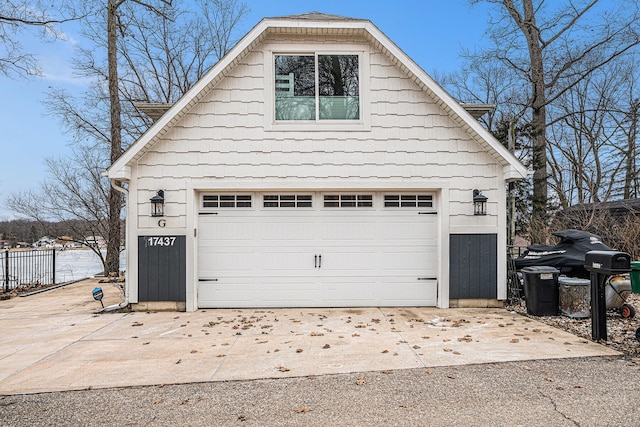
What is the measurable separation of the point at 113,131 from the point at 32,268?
4489 mm

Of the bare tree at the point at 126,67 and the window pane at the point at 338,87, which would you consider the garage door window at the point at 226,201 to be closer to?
the window pane at the point at 338,87

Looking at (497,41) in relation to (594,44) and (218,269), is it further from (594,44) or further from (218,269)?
(218,269)

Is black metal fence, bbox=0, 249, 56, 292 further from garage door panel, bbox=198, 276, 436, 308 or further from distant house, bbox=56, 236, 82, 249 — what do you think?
garage door panel, bbox=198, 276, 436, 308

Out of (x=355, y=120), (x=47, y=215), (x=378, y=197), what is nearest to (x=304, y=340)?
(x=378, y=197)

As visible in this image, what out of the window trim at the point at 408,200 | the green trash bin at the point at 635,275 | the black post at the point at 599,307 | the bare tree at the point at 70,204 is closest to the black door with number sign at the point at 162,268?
the window trim at the point at 408,200

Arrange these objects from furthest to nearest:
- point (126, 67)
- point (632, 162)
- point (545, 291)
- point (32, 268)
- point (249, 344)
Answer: point (632, 162) → point (126, 67) → point (32, 268) → point (545, 291) → point (249, 344)

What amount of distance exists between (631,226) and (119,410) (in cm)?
1177

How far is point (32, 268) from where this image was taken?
1127cm

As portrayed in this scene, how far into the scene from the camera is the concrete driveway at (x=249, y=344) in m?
4.17

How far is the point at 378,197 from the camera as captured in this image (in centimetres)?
740

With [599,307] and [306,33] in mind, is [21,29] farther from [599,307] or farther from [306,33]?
[599,307]

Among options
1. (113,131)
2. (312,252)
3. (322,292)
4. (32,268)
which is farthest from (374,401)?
(113,131)

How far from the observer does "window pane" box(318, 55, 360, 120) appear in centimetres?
729

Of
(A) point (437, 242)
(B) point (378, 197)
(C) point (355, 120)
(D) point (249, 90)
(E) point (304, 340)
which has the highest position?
(D) point (249, 90)
